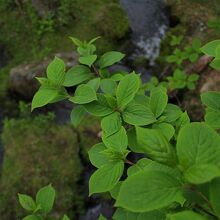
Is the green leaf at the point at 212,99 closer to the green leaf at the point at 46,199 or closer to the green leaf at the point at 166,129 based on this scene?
the green leaf at the point at 166,129

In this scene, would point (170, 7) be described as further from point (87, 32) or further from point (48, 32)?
point (48, 32)

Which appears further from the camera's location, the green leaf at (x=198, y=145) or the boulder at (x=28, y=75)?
the boulder at (x=28, y=75)

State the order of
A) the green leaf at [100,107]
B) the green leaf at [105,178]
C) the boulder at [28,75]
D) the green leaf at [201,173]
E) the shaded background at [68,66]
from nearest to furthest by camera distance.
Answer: the green leaf at [201,173] < the green leaf at [105,178] < the green leaf at [100,107] < the shaded background at [68,66] < the boulder at [28,75]

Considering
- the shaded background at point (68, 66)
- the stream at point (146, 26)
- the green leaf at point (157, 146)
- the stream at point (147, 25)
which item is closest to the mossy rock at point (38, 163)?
the shaded background at point (68, 66)

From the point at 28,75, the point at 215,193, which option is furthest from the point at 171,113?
the point at 28,75

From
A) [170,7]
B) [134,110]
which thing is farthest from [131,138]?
[170,7]

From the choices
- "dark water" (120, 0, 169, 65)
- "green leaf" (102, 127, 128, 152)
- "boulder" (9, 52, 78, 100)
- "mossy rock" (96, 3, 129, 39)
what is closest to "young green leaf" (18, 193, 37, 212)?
"green leaf" (102, 127, 128, 152)
